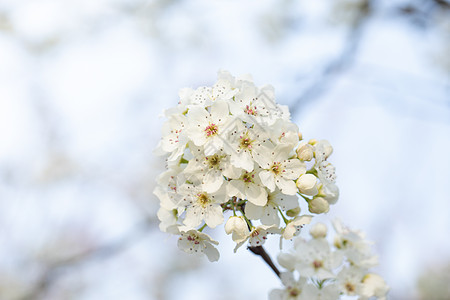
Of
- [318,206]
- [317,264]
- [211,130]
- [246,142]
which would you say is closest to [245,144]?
[246,142]

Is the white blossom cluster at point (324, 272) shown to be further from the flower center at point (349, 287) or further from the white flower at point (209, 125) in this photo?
the white flower at point (209, 125)

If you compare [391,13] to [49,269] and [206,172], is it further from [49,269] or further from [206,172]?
[49,269]

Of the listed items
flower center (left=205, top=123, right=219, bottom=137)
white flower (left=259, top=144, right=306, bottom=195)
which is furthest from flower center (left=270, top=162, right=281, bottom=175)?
flower center (left=205, top=123, right=219, bottom=137)

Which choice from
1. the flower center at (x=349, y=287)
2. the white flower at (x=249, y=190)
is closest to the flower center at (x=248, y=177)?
the white flower at (x=249, y=190)

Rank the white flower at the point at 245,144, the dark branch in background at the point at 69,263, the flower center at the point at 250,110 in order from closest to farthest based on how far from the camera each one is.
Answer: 1. the white flower at the point at 245,144
2. the flower center at the point at 250,110
3. the dark branch in background at the point at 69,263

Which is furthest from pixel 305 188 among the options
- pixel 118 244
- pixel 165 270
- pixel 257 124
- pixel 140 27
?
pixel 165 270

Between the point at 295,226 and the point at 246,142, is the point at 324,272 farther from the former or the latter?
the point at 246,142
